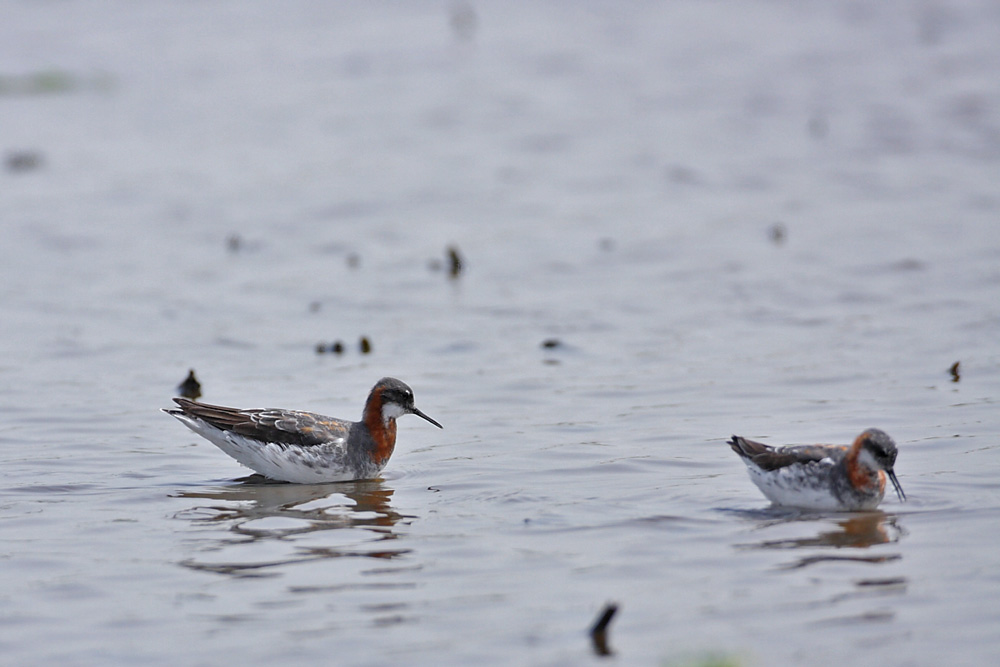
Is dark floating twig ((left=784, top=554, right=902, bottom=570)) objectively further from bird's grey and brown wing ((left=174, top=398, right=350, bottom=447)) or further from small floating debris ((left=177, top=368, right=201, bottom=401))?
small floating debris ((left=177, top=368, right=201, bottom=401))

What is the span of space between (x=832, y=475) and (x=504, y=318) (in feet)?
21.6

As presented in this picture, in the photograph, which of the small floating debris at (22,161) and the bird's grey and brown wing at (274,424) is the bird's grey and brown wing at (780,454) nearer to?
the bird's grey and brown wing at (274,424)

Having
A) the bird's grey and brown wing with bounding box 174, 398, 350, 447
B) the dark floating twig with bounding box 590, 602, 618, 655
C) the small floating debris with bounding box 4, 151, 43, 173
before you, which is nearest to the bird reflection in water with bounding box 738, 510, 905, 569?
the dark floating twig with bounding box 590, 602, 618, 655

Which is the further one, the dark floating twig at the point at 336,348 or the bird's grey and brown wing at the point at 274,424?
the dark floating twig at the point at 336,348

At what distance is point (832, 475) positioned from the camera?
837 cm

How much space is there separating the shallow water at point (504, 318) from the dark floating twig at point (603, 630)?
0.48ft

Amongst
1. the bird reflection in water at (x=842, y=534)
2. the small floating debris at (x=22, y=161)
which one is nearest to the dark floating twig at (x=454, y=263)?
the bird reflection in water at (x=842, y=534)

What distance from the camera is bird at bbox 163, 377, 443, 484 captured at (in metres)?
9.77

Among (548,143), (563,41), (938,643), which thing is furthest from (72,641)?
(563,41)

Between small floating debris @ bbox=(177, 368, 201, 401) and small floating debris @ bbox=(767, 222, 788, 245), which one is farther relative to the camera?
small floating debris @ bbox=(767, 222, 788, 245)

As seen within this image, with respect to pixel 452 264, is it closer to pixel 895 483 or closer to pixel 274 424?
pixel 274 424

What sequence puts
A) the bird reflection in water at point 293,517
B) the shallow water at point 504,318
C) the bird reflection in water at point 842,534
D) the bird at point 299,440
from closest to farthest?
the shallow water at point 504,318 < the bird reflection in water at point 842,534 < the bird reflection in water at point 293,517 < the bird at point 299,440

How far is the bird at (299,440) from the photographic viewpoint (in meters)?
9.77

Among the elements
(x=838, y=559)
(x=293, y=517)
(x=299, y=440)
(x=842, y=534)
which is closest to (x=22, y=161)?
(x=299, y=440)
